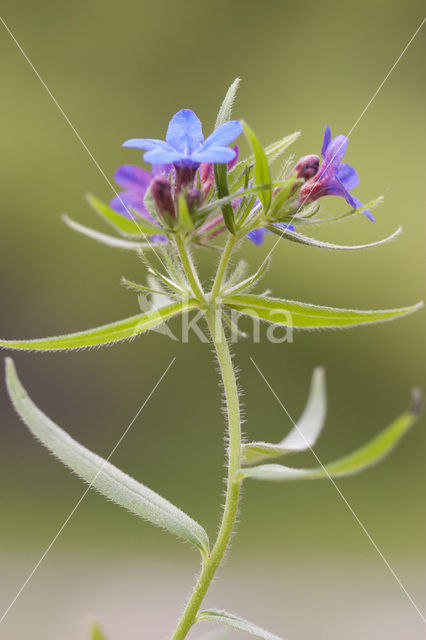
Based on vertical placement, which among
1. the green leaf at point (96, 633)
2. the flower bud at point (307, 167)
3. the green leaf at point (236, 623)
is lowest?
the green leaf at point (96, 633)

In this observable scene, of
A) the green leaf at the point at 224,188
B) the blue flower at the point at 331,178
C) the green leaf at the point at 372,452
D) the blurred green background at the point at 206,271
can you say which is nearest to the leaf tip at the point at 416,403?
the green leaf at the point at 372,452

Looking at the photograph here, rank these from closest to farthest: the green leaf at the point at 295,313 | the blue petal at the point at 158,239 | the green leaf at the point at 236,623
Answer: the green leaf at the point at 236,623
the green leaf at the point at 295,313
the blue petal at the point at 158,239

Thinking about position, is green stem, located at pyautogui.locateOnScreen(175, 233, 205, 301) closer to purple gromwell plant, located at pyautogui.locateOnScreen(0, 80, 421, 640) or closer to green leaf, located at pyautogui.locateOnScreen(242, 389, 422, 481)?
purple gromwell plant, located at pyautogui.locateOnScreen(0, 80, 421, 640)

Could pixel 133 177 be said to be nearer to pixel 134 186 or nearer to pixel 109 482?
pixel 134 186

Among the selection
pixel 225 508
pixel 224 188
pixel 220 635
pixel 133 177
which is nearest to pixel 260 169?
pixel 224 188

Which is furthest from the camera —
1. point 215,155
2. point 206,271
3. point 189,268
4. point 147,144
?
point 206,271

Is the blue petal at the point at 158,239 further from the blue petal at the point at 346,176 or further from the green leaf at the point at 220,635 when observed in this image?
the green leaf at the point at 220,635

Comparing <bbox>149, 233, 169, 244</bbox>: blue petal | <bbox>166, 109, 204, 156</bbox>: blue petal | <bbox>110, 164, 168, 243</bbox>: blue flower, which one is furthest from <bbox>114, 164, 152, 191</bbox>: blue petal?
<bbox>166, 109, 204, 156</bbox>: blue petal
